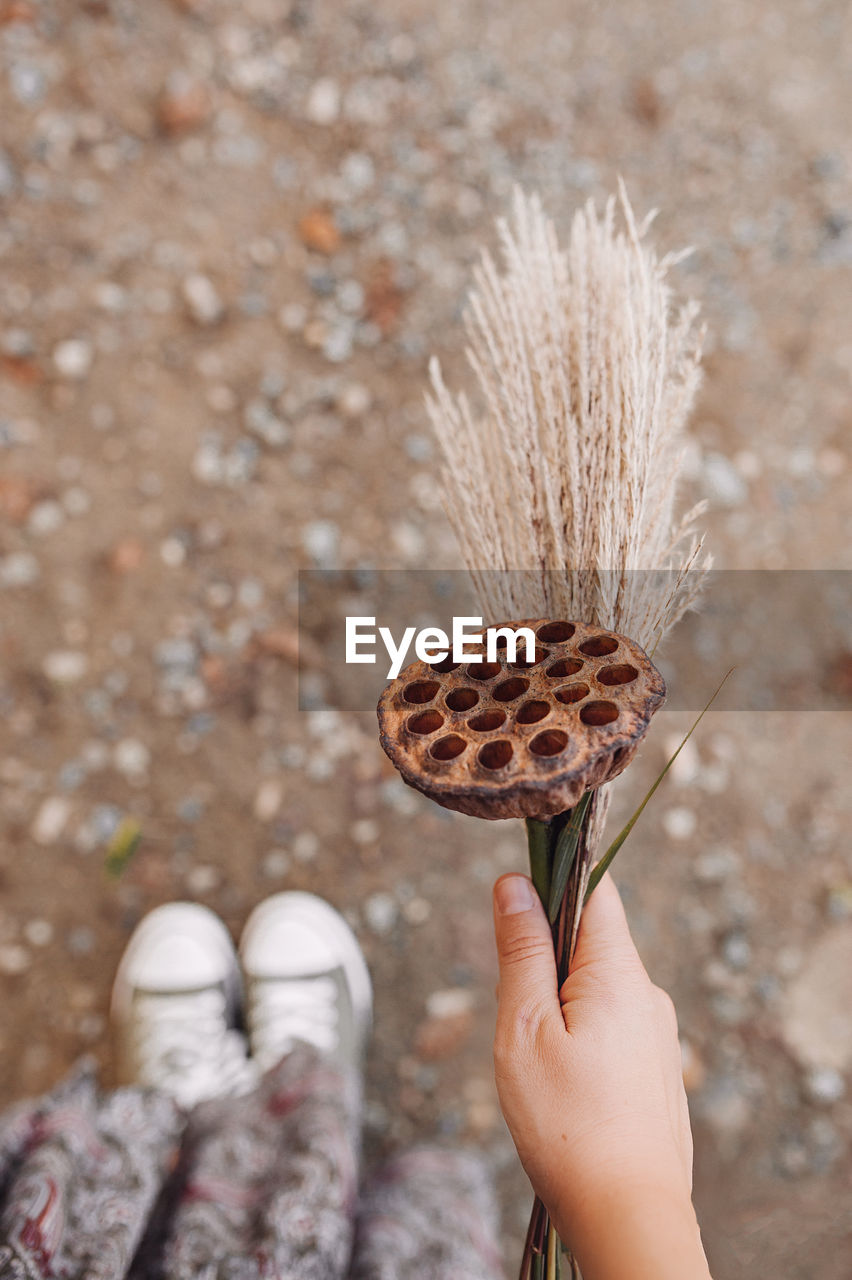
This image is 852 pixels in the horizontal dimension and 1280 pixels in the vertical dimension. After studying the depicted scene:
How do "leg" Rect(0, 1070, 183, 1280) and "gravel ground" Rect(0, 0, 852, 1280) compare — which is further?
"gravel ground" Rect(0, 0, 852, 1280)

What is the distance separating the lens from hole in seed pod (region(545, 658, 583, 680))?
28.0 inches

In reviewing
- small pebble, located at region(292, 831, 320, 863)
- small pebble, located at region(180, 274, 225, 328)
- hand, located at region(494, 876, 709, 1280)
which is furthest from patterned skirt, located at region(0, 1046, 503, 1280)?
small pebble, located at region(180, 274, 225, 328)

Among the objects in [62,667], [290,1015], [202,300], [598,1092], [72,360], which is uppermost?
[202,300]

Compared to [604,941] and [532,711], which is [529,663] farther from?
[604,941]

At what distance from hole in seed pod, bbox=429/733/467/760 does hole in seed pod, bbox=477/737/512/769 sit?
0.02 metres

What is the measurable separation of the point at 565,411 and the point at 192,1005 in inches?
55.2

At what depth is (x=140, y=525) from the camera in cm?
170

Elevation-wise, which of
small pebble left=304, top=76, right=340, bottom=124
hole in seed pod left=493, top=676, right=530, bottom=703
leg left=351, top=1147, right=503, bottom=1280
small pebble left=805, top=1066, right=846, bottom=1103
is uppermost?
small pebble left=304, top=76, right=340, bottom=124

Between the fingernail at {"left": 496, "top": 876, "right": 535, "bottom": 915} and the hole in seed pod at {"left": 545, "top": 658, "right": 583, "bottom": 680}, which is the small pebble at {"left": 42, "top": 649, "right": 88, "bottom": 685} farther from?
the hole in seed pod at {"left": 545, "top": 658, "right": 583, "bottom": 680}

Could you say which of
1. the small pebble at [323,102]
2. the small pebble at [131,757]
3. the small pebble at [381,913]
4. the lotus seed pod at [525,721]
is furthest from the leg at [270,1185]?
the small pebble at [323,102]

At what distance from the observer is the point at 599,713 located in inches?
25.8

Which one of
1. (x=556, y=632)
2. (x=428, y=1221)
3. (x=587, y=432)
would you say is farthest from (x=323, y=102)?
(x=428, y=1221)

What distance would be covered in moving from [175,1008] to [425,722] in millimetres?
1225

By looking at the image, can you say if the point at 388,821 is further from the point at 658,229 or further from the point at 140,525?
the point at 658,229
